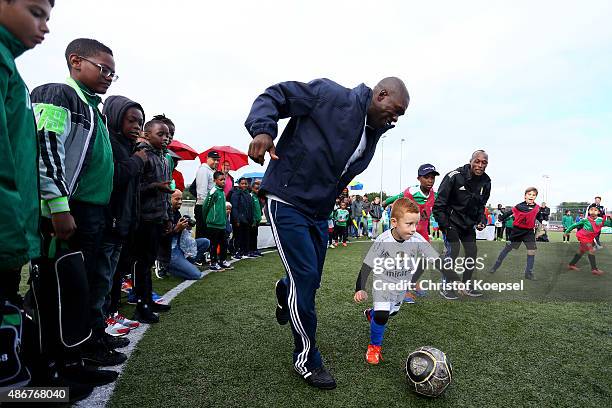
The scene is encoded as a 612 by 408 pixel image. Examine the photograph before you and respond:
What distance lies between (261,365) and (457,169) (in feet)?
15.7

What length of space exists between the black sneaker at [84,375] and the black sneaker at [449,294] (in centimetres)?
477

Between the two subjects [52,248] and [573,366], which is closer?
[52,248]

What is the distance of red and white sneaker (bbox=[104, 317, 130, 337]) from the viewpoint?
3.57 metres

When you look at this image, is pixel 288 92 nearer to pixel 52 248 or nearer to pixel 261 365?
pixel 52 248

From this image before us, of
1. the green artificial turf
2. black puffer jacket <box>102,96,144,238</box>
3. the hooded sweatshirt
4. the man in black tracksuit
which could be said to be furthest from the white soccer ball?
the man in black tracksuit

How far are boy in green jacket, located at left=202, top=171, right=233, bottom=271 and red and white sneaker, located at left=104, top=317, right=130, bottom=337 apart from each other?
4.07 m

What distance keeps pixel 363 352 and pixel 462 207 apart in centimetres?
369

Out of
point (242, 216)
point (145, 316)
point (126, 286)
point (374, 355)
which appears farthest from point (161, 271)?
point (374, 355)

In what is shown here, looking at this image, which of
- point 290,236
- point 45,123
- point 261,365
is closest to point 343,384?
point 261,365

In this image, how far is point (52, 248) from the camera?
2.25 m

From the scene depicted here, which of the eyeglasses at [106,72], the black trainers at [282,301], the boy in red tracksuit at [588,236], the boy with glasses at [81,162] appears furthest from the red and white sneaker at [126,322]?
the boy in red tracksuit at [588,236]

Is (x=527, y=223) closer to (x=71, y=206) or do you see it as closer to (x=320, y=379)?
(x=320, y=379)

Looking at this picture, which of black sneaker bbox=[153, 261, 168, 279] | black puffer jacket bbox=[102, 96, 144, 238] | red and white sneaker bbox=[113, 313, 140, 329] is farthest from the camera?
black sneaker bbox=[153, 261, 168, 279]

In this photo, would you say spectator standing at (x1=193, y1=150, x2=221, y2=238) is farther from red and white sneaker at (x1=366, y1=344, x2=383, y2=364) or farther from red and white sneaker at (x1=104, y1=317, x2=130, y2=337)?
red and white sneaker at (x1=366, y1=344, x2=383, y2=364)
